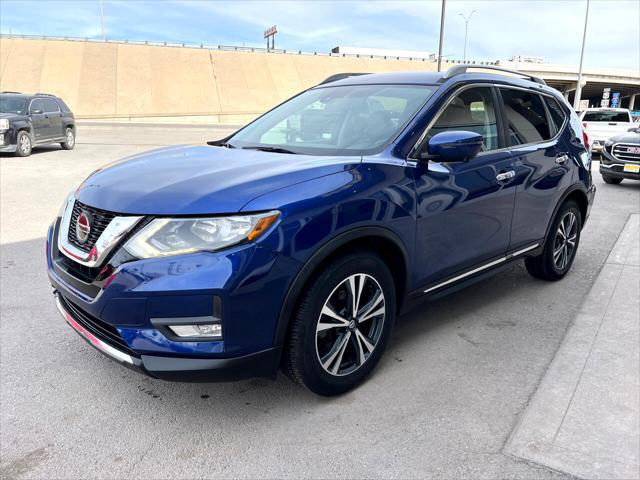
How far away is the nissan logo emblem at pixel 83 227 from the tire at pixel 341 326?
111 centimetres

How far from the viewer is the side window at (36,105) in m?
13.9

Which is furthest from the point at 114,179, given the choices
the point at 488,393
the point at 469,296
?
the point at 469,296

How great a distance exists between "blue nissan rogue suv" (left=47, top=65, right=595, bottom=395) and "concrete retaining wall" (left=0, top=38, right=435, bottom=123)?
41.8 metres

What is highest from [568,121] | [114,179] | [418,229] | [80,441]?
[568,121]

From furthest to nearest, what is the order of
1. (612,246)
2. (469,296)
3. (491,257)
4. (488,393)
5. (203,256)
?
(612,246), (469,296), (491,257), (488,393), (203,256)

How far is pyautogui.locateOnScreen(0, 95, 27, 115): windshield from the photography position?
1356cm

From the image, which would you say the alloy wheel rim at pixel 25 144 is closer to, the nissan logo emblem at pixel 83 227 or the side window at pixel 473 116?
the nissan logo emblem at pixel 83 227

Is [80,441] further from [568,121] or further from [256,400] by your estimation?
[568,121]

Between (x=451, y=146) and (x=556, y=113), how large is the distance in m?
2.23

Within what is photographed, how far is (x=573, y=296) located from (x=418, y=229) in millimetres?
2305

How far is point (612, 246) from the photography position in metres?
6.39

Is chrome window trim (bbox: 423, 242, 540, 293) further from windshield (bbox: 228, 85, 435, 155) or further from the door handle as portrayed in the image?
windshield (bbox: 228, 85, 435, 155)

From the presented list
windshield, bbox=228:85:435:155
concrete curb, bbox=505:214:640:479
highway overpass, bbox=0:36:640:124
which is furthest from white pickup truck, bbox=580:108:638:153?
highway overpass, bbox=0:36:640:124

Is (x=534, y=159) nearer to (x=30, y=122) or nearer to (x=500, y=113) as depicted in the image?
(x=500, y=113)
